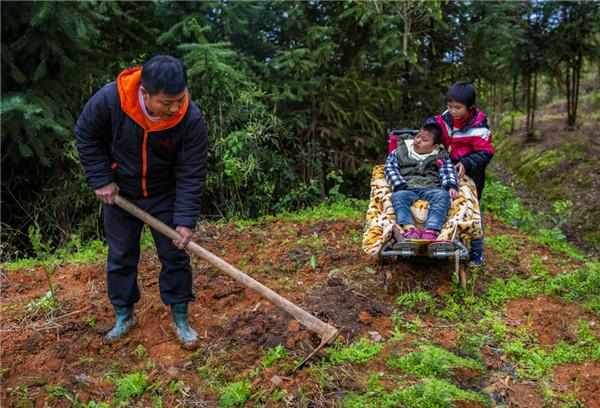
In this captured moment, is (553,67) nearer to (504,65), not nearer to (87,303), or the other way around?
(504,65)

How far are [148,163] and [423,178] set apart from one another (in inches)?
99.9

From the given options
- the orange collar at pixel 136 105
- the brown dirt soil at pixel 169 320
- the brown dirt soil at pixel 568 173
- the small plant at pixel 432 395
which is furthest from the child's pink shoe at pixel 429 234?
the brown dirt soil at pixel 568 173

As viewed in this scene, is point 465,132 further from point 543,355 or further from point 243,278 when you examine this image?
point 243,278

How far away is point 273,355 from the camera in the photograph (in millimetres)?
4016

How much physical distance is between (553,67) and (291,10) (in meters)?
6.10

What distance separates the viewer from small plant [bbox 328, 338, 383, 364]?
13.2ft

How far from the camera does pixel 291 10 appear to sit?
7969mm

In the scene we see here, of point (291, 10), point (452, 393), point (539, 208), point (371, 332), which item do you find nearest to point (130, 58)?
point (291, 10)

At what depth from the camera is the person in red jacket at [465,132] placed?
16.8ft

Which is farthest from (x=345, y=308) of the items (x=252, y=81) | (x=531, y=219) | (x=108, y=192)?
(x=531, y=219)

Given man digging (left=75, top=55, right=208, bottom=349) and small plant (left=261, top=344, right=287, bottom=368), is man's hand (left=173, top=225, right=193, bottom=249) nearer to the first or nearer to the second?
man digging (left=75, top=55, right=208, bottom=349)

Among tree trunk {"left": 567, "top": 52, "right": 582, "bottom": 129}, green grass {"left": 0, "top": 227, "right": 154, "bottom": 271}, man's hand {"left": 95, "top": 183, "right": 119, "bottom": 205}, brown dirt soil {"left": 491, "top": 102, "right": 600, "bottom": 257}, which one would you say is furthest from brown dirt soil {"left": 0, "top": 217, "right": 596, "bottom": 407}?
tree trunk {"left": 567, "top": 52, "right": 582, "bottom": 129}

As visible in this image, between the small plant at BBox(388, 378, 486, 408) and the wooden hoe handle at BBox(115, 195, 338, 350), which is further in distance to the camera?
the wooden hoe handle at BBox(115, 195, 338, 350)

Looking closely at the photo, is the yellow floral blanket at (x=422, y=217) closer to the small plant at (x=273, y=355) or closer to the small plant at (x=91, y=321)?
the small plant at (x=273, y=355)
